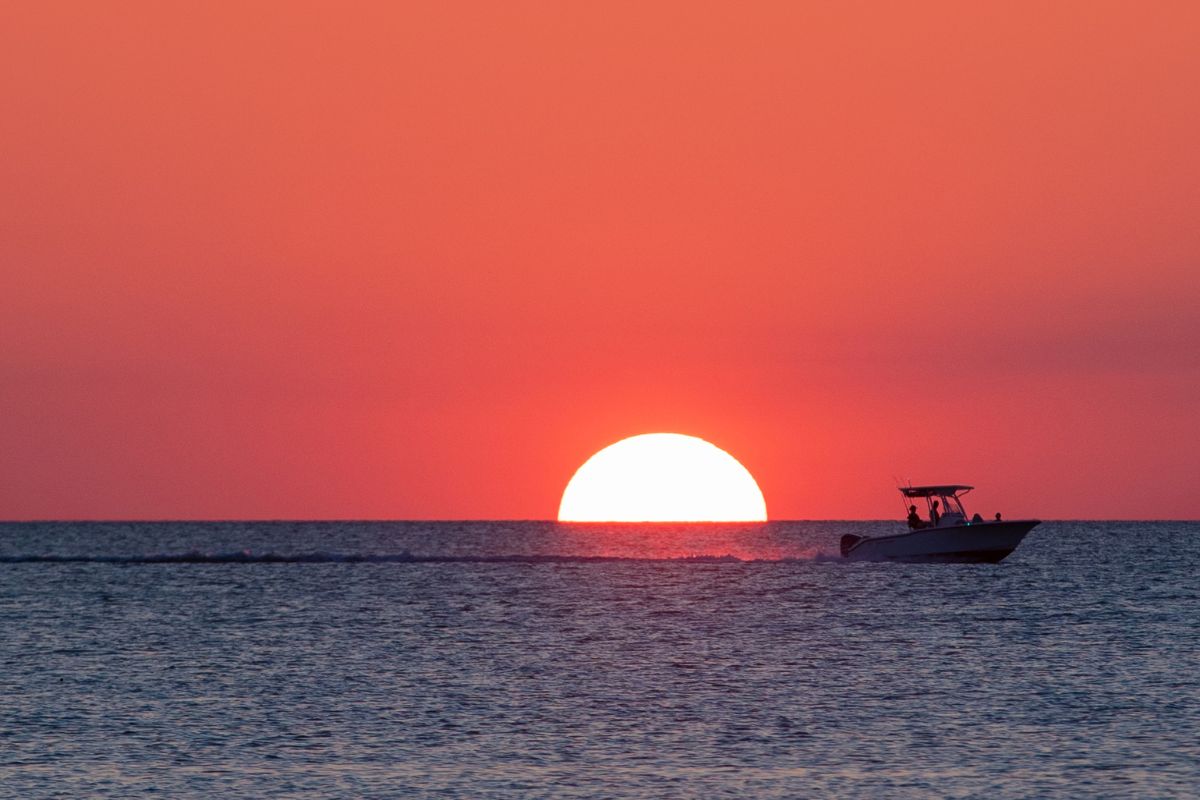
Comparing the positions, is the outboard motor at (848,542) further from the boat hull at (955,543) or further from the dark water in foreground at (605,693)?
the dark water in foreground at (605,693)

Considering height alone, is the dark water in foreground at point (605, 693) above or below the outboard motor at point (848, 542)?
below

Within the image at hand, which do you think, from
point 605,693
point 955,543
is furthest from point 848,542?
point 605,693

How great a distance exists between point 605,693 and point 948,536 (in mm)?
51787

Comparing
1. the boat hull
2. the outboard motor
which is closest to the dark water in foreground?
the boat hull

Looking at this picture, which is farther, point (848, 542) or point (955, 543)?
point (848, 542)

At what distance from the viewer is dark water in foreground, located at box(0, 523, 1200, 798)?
32062 mm

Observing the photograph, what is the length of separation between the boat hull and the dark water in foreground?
223 centimetres

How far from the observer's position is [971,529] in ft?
306

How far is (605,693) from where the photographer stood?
44875mm

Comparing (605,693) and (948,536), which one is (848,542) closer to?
(948,536)

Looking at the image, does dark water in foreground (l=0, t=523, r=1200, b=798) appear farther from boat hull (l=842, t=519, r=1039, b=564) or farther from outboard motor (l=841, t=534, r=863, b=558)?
outboard motor (l=841, t=534, r=863, b=558)

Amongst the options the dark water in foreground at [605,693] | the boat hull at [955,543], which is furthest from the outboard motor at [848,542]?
the dark water in foreground at [605,693]

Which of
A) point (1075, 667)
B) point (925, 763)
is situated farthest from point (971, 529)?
point (925, 763)

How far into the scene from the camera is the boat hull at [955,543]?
9288cm
